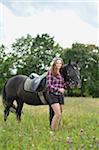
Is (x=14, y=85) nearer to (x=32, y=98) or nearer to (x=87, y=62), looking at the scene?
(x=32, y=98)

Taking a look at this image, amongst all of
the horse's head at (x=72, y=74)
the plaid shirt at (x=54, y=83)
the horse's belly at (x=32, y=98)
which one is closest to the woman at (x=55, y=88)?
the plaid shirt at (x=54, y=83)

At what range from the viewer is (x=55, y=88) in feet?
25.9

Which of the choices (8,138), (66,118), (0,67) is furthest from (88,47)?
(8,138)

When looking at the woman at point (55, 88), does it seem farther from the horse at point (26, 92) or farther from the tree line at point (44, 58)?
the tree line at point (44, 58)

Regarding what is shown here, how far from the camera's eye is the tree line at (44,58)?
193ft

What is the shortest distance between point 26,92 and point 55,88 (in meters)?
1.88

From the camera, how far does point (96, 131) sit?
7.82 m

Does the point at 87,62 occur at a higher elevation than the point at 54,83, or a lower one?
higher

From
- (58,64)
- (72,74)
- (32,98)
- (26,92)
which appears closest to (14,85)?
(26,92)

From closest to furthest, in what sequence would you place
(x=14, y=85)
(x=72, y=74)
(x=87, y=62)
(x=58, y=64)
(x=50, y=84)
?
1. (x=58, y=64)
2. (x=50, y=84)
3. (x=72, y=74)
4. (x=14, y=85)
5. (x=87, y=62)

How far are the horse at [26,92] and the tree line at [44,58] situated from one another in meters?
44.8

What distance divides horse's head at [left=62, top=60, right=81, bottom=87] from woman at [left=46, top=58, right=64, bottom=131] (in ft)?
0.97

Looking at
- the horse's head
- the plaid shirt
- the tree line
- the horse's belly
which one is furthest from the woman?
the tree line

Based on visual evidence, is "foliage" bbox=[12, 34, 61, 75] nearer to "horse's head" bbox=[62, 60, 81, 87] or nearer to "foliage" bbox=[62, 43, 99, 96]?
"foliage" bbox=[62, 43, 99, 96]
